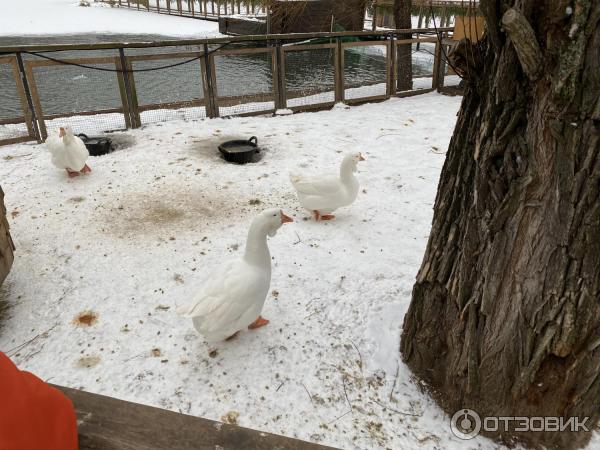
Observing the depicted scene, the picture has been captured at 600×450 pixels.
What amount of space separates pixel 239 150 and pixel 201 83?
306 cm

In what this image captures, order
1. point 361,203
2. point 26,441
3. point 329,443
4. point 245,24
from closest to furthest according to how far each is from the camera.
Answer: point 26,441
point 329,443
point 361,203
point 245,24

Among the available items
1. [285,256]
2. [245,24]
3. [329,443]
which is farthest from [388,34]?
[245,24]

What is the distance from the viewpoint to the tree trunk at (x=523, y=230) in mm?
1512

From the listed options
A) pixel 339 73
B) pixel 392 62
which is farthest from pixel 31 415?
pixel 392 62

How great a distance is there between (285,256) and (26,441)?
8.67 ft

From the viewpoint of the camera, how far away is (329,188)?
4.10 m

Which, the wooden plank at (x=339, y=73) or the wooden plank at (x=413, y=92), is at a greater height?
the wooden plank at (x=339, y=73)

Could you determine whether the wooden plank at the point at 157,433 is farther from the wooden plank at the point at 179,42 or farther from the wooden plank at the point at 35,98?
the wooden plank at the point at 35,98

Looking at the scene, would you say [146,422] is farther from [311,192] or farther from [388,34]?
[388,34]

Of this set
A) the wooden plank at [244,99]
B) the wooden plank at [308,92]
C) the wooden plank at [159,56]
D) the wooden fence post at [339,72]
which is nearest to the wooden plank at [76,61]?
the wooden plank at [159,56]

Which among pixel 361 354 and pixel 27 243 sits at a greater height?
pixel 27 243

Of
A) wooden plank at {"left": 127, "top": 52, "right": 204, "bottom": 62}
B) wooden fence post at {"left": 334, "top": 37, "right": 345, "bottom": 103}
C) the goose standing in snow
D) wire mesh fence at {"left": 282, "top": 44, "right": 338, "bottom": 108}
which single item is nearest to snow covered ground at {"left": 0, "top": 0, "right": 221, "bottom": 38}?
wire mesh fence at {"left": 282, "top": 44, "right": 338, "bottom": 108}

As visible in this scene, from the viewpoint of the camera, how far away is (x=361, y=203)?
4.70 metres

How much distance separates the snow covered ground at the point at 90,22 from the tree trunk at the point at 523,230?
83.2 feet
